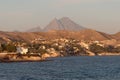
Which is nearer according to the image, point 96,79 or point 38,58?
point 96,79

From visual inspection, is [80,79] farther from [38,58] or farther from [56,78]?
[38,58]

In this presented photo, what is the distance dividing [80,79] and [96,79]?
8.73ft

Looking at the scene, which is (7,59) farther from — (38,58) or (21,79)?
(21,79)

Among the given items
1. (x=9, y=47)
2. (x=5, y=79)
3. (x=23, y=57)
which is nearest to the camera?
(x=5, y=79)

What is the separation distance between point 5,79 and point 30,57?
114744 mm

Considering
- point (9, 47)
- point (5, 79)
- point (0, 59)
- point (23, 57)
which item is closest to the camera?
point (5, 79)

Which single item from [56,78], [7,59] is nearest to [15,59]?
[7,59]

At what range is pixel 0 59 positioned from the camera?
559ft

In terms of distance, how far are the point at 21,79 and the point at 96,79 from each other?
12217 mm

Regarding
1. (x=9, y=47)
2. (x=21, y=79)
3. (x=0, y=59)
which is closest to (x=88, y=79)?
(x=21, y=79)

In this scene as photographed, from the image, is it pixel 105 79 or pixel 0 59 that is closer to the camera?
pixel 105 79

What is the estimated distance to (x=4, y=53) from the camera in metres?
180

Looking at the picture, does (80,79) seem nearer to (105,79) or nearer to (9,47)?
(105,79)

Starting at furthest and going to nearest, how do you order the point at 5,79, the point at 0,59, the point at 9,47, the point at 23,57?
the point at 9,47
the point at 23,57
the point at 0,59
the point at 5,79
